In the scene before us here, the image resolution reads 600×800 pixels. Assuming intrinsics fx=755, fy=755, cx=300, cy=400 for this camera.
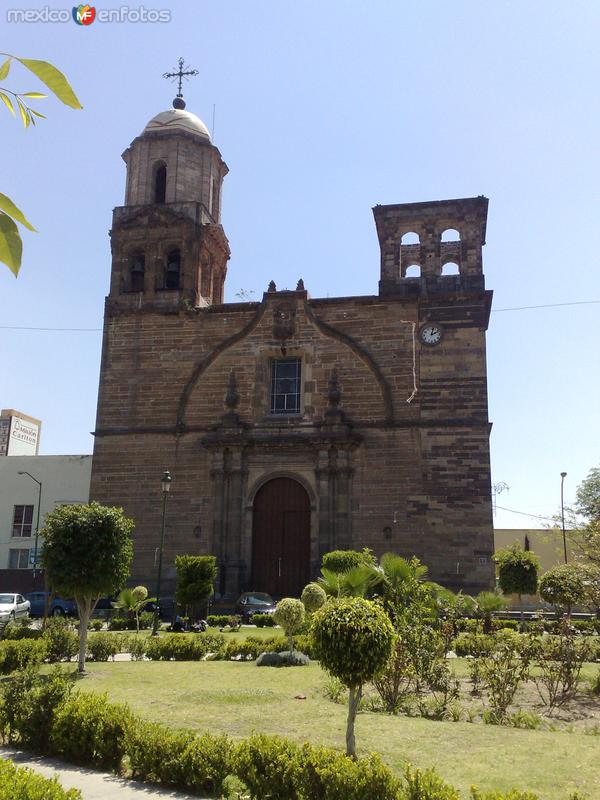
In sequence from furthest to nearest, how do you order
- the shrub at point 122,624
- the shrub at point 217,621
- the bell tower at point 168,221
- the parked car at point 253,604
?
the bell tower at point 168,221, the parked car at point 253,604, the shrub at point 217,621, the shrub at point 122,624

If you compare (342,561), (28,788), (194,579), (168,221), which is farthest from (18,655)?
(168,221)

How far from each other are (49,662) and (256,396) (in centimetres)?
1475

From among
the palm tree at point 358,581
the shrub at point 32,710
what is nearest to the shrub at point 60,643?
the palm tree at point 358,581

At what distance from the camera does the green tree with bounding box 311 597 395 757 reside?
714cm

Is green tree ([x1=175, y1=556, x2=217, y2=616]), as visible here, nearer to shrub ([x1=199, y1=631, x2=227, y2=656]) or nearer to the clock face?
shrub ([x1=199, y1=631, x2=227, y2=656])

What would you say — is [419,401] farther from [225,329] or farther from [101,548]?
[101,548]

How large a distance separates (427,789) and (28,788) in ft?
9.27

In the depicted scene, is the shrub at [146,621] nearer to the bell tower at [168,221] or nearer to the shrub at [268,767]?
the bell tower at [168,221]

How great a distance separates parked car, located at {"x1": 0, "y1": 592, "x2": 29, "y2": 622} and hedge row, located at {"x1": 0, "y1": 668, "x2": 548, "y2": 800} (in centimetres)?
1819

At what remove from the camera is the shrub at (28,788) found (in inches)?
202

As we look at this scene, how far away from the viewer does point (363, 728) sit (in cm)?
862

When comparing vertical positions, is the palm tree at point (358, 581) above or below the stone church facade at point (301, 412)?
A: below

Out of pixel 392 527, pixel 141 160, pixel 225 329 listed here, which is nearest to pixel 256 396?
pixel 225 329

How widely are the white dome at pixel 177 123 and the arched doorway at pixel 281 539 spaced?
1523 cm
